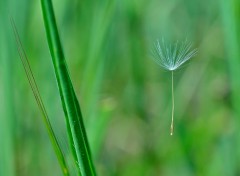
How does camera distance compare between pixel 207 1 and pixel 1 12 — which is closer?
pixel 1 12

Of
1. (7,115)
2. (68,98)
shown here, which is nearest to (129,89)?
(7,115)

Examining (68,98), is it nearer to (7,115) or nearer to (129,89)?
(7,115)

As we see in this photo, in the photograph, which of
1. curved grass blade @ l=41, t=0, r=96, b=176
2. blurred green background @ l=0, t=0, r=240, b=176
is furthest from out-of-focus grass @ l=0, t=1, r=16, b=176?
curved grass blade @ l=41, t=0, r=96, b=176

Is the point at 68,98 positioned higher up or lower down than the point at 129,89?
higher up

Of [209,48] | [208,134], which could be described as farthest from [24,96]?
[209,48]

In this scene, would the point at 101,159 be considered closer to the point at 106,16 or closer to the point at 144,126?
the point at 144,126

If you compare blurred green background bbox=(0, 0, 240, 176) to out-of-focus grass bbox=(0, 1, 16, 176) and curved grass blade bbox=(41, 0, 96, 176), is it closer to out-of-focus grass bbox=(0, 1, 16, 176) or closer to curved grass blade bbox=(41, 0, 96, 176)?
out-of-focus grass bbox=(0, 1, 16, 176)
